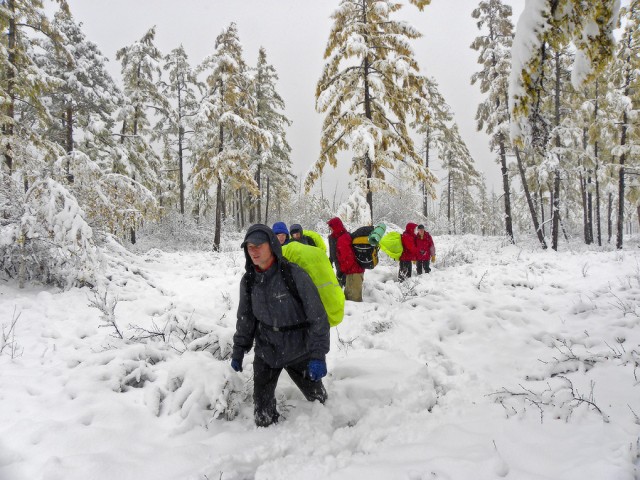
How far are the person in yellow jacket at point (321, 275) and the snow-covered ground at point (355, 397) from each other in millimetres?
1123

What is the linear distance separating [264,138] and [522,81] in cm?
1529

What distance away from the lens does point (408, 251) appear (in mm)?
9492

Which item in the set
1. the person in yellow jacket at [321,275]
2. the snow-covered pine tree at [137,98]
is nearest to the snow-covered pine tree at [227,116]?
the snow-covered pine tree at [137,98]

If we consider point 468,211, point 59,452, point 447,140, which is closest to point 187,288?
point 59,452

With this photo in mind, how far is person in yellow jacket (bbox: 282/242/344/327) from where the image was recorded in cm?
366

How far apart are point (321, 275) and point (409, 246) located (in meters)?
6.25

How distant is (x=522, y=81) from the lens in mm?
Answer: 3109

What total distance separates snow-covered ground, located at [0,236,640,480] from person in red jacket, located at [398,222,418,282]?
2.67 m

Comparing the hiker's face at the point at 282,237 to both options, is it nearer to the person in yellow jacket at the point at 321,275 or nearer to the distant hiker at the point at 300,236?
the distant hiker at the point at 300,236

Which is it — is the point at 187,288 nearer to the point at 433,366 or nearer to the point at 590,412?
the point at 433,366

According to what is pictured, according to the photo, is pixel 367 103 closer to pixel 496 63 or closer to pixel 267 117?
pixel 496 63

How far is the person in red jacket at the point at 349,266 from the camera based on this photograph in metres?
7.34

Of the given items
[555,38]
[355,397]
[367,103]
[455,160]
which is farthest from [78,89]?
[455,160]

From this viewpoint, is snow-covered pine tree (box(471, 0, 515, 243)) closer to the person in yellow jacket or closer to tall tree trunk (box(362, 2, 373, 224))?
tall tree trunk (box(362, 2, 373, 224))
